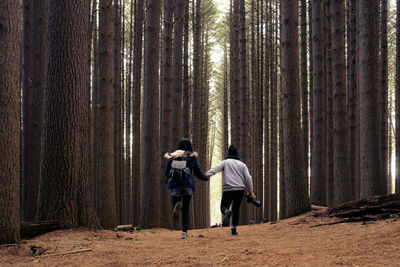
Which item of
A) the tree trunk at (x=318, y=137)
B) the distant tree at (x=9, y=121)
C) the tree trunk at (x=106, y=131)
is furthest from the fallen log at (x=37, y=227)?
the tree trunk at (x=318, y=137)

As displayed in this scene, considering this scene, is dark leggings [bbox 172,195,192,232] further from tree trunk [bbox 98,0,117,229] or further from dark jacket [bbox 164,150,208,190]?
tree trunk [bbox 98,0,117,229]

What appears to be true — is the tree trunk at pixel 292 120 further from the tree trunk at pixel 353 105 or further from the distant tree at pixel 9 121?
the distant tree at pixel 9 121

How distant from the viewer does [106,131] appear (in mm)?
9219

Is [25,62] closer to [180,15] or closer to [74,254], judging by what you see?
[180,15]

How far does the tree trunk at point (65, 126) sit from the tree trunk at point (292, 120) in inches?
195

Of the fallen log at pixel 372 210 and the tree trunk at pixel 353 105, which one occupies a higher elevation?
the tree trunk at pixel 353 105

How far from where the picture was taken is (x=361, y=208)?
708 cm

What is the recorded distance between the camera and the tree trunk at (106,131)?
9031 millimetres

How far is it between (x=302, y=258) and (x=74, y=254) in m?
2.87

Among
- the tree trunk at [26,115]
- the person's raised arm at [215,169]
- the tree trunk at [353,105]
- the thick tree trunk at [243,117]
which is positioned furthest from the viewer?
the thick tree trunk at [243,117]

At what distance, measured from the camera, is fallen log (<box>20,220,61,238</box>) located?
232 inches

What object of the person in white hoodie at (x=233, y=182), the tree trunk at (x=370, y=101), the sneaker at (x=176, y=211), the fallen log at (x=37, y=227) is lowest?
the fallen log at (x=37, y=227)

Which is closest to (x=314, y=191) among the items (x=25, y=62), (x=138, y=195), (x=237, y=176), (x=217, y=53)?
(x=237, y=176)

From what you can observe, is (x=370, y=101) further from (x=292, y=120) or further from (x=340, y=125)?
(x=292, y=120)
